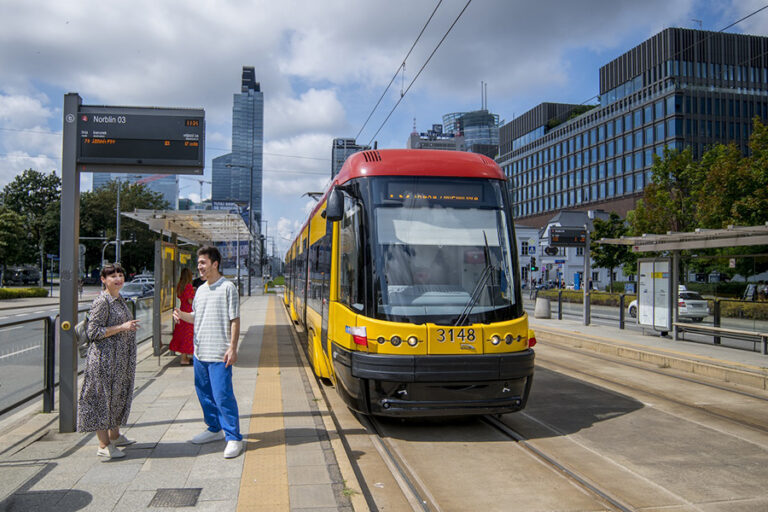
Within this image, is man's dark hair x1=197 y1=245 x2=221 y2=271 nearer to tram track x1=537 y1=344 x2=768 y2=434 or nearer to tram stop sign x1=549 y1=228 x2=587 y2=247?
tram track x1=537 y1=344 x2=768 y2=434

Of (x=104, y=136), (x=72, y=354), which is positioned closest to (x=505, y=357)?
(x=72, y=354)

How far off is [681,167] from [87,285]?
2495 inches

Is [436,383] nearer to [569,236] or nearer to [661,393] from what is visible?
[661,393]

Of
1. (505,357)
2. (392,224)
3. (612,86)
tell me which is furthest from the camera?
(612,86)

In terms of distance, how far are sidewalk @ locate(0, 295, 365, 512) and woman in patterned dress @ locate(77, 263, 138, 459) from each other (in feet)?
1.05

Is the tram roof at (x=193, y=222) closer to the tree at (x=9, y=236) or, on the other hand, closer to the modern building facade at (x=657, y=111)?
the tree at (x=9, y=236)

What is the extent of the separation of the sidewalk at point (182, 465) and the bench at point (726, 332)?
10.3 meters

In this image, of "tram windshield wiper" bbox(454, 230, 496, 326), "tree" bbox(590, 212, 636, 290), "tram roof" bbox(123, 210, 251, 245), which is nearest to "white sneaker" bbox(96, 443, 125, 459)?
"tram windshield wiper" bbox(454, 230, 496, 326)

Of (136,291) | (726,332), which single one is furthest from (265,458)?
(136,291)

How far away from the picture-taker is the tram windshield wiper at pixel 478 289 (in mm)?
6004

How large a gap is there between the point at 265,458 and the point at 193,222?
8778 millimetres

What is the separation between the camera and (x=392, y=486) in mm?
4758

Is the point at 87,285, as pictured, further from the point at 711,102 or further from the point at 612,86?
the point at 711,102

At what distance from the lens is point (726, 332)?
13.5 metres
